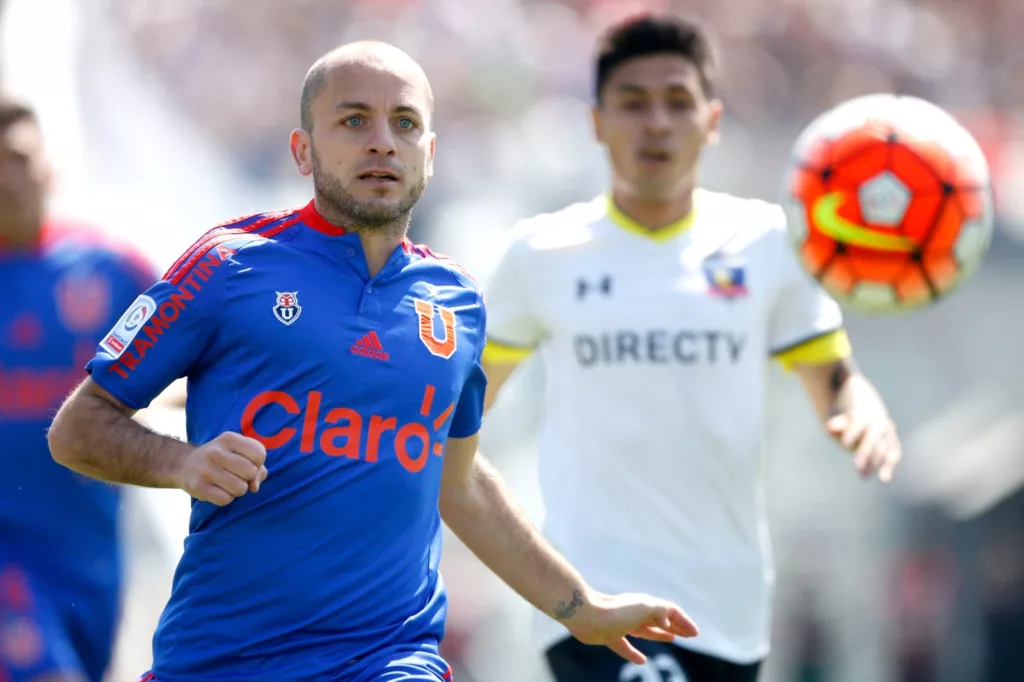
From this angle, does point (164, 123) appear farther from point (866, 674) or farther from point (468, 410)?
point (468, 410)

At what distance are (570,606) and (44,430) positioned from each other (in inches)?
115

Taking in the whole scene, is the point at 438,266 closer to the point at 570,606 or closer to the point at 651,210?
the point at 570,606

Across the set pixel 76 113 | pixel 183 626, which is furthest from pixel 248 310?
pixel 76 113

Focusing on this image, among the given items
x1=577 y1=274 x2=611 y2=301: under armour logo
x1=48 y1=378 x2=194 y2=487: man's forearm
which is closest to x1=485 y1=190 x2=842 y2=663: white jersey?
x1=577 y1=274 x2=611 y2=301: under armour logo

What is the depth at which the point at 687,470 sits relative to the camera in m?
5.92

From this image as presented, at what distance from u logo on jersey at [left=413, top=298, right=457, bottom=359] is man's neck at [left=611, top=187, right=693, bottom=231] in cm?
218

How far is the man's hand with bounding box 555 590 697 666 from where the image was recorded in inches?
178

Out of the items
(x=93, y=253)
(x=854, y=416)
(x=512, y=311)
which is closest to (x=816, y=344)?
(x=854, y=416)

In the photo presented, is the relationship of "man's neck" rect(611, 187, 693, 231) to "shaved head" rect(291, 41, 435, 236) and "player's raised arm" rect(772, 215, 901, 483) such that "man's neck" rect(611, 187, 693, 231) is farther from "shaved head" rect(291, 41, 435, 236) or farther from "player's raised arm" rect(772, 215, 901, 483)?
"shaved head" rect(291, 41, 435, 236)

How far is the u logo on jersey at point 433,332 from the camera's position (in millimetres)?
4086

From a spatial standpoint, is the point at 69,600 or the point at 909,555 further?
the point at 909,555

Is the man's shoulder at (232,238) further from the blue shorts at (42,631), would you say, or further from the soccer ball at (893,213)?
the blue shorts at (42,631)

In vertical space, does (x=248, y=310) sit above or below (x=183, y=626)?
above

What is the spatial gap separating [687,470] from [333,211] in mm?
2258
